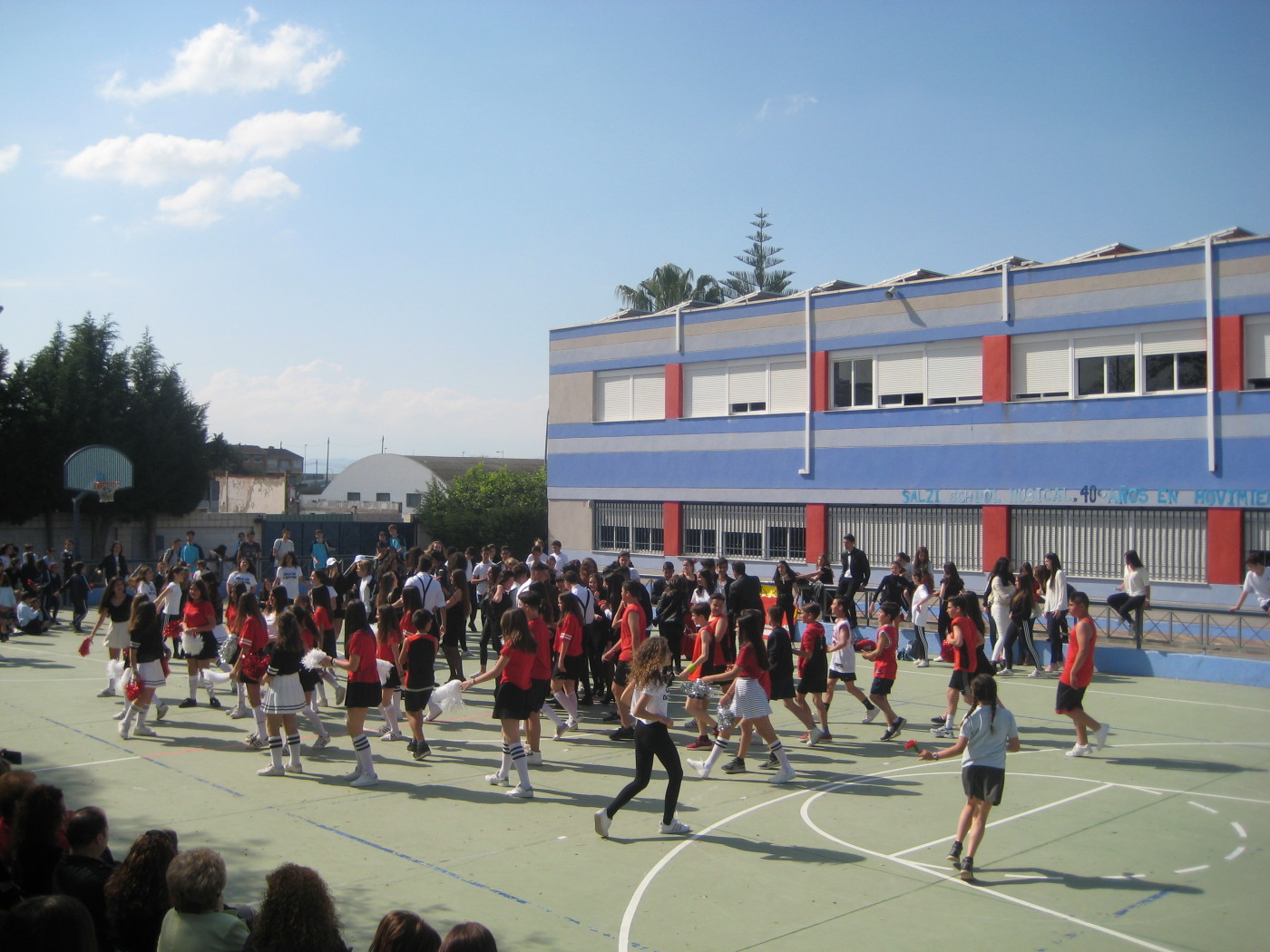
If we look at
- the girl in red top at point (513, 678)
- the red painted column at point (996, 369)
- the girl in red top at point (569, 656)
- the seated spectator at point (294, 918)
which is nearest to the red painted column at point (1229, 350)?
the red painted column at point (996, 369)

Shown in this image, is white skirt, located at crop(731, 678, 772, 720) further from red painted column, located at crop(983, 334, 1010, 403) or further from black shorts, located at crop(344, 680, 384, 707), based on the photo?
red painted column, located at crop(983, 334, 1010, 403)

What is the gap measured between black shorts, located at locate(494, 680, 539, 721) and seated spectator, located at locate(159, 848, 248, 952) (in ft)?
17.2

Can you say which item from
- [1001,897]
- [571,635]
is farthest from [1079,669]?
[571,635]

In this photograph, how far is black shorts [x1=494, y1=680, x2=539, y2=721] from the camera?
9672 millimetres

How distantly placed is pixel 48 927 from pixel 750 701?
708 cm

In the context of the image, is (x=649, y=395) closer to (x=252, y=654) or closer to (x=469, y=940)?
(x=252, y=654)

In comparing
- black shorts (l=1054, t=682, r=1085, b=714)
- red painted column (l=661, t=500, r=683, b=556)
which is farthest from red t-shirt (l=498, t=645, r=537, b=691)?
red painted column (l=661, t=500, r=683, b=556)

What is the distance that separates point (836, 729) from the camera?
12883mm

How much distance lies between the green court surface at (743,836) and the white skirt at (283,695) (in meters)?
0.68

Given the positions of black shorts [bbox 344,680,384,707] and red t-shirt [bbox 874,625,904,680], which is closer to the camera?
black shorts [bbox 344,680,384,707]

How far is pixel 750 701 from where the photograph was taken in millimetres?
10102

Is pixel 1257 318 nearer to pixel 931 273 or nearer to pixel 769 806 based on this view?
pixel 931 273

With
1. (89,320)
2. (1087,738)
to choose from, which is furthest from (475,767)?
(89,320)

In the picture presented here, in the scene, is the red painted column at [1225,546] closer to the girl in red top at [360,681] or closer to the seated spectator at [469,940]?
the girl in red top at [360,681]
